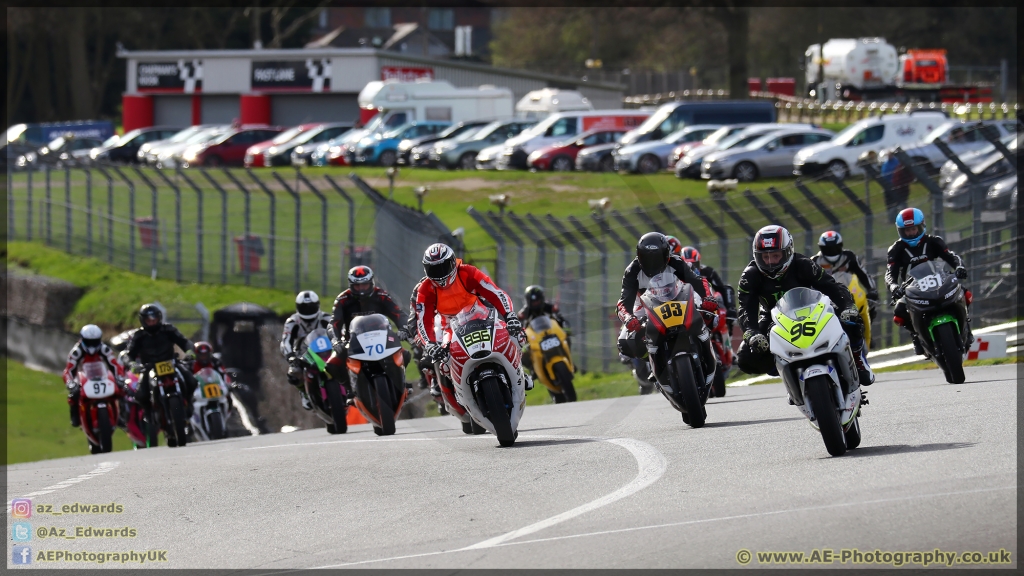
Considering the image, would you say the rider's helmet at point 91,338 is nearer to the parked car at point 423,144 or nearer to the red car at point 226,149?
the parked car at point 423,144

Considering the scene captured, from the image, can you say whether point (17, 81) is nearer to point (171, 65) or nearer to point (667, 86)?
point (171, 65)

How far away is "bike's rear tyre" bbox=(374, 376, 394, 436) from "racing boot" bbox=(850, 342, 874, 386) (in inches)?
227

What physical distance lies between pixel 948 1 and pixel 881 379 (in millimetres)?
65162

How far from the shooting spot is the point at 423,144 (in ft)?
155

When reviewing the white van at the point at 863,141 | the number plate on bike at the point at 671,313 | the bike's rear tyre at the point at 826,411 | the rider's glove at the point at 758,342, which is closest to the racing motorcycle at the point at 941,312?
the number plate on bike at the point at 671,313

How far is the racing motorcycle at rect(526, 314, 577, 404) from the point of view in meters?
17.6

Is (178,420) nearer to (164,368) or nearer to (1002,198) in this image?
(164,368)

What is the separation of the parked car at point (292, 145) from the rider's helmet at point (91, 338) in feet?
104

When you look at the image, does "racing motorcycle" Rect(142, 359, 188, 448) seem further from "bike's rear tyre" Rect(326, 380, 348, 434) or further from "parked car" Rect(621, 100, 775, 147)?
"parked car" Rect(621, 100, 775, 147)

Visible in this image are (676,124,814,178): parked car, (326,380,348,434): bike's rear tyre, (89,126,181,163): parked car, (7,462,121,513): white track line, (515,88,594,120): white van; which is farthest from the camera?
(515,88,594,120): white van

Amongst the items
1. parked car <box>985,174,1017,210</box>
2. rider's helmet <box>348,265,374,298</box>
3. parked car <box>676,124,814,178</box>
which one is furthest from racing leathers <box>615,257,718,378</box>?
parked car <box>676,124,814,178</box>

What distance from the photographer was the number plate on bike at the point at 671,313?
11.2 meters

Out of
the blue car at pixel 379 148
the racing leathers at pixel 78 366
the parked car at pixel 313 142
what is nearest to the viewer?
the racing leathers at pixel 78 366

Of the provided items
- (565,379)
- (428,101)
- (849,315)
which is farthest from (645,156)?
(849,315)
